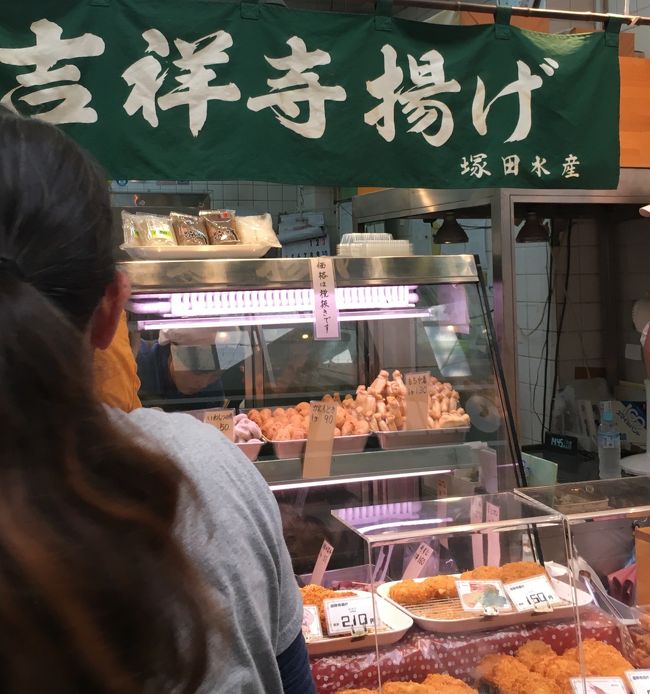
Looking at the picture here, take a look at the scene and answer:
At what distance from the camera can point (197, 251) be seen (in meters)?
2.68

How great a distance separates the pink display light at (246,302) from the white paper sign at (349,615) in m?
1.09

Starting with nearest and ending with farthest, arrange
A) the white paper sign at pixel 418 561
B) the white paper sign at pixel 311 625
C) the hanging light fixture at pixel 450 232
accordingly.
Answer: the white paper sign at pixel 311 625 < the white paper sign at pixel 418 561 < the hanging light fixture at pixel 450 232

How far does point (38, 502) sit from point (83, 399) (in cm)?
10

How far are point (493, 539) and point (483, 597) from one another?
0.16 metres

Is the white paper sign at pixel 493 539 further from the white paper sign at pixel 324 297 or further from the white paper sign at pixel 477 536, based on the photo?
the white paper sign at pixel 324 297

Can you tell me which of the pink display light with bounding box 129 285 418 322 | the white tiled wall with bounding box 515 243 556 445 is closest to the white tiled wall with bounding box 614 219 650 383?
the white tiled wall with bounding box 515 243 556 445

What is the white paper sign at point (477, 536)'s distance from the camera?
86.4 inches

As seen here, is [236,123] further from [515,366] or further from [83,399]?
[83,399]

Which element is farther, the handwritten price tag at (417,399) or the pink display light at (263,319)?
the handwritten price tag at (417,399)

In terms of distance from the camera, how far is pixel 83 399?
691mm

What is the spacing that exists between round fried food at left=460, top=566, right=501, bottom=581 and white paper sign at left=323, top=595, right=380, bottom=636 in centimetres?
A: 30

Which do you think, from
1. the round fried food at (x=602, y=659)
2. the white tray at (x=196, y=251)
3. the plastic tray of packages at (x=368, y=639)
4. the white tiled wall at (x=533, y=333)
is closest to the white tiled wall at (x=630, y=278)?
the white tiled wall at (x=533, y=333)

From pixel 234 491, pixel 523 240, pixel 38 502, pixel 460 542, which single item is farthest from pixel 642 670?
pixel 523 240

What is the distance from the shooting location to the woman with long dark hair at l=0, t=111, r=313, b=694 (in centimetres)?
62
